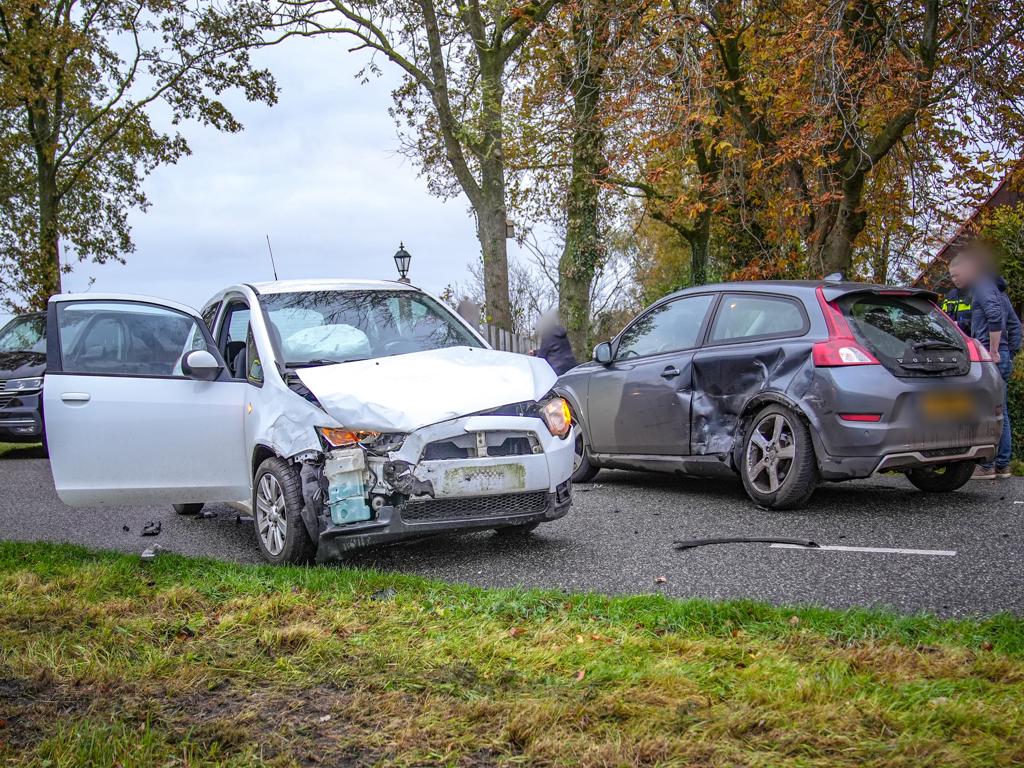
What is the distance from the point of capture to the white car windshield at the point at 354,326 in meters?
6.00

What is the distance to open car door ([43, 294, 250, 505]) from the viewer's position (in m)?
5.78

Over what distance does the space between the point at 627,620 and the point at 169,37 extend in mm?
24721

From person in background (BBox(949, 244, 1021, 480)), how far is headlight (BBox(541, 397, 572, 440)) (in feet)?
14.3

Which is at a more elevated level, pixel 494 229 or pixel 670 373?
pixel 494 229

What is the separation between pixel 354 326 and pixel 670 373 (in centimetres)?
279

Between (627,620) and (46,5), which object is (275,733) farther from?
(46,5)

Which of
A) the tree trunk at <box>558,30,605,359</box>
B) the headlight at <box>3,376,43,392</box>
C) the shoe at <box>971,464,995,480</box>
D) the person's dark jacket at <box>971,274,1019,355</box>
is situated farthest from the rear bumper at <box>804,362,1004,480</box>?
the tree trunk at <box>558,30,605,359</box>

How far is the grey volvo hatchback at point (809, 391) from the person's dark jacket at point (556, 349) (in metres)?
5.23

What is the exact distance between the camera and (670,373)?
774 centimetres

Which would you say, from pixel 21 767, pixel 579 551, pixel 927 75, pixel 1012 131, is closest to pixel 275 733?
pixel 21 767

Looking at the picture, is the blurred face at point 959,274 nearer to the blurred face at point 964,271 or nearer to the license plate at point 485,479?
the blurred face at point 964,271

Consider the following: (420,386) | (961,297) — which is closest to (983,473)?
(961,297)

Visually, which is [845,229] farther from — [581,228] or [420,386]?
[420,386]

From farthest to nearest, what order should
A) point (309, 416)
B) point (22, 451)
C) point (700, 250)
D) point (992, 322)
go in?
point (700, 250) → point (22, 451) → point (992, 322) → point (309, 416)
